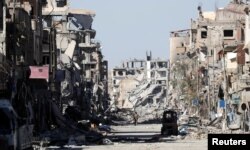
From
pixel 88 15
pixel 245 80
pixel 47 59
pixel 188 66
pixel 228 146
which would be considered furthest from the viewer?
pixel 88 15

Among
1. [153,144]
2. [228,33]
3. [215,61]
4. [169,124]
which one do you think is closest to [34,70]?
[153,144]

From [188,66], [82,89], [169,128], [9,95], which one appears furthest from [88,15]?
[9,95]

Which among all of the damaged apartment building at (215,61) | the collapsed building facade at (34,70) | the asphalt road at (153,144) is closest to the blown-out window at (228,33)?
the damaged apartment building at (215,61)

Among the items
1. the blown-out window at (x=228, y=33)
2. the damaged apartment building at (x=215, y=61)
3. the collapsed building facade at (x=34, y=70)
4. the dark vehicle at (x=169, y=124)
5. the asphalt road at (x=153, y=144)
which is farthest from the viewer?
the blown-out window at (x=228, y=33)

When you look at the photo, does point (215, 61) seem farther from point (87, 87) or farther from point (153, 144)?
point (153, 144)

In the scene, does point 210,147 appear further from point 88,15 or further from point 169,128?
point 88,15

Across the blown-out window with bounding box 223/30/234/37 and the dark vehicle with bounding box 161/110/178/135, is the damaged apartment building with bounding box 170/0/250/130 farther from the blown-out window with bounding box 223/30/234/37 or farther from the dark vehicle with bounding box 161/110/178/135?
the dark vehicle with bounding box 161/110/178/135

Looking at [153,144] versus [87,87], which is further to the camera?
[87,87]

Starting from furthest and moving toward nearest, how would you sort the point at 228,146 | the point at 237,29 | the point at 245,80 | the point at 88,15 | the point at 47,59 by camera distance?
the point at 88,15
the point at 237,29
the point at 47,59
the point at 245,80
the point at 228,146

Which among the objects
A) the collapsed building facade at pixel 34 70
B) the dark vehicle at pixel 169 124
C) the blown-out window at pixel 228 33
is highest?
the blown-out window at pixel 228 33

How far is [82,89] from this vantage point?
13100cm

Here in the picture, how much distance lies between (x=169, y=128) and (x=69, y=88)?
38.7 meters

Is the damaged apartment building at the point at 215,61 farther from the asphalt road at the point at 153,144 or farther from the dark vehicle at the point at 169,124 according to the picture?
the asphalt road at the point at 153,144

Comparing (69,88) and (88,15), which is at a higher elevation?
(88,15)
